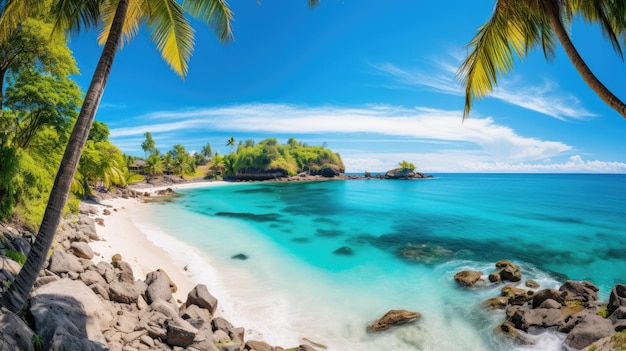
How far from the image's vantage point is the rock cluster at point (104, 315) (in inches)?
153

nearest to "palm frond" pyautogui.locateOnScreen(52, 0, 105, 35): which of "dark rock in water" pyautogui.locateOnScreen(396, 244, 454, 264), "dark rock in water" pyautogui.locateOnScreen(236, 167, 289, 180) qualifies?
"dark rock in water" pyautogui.locateOnScreen(396, 244, 454, 264)

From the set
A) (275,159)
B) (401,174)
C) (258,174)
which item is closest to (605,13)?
(258,174)

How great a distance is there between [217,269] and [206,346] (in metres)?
6.17

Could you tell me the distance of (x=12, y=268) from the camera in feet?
17.7

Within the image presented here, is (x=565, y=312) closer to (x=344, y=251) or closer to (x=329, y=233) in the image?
(x=344, y=251)

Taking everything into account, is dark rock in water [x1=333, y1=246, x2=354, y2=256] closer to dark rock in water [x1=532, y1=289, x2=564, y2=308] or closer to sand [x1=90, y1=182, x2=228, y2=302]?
sand [x1=90, y1=182, x2=228, y2=302]

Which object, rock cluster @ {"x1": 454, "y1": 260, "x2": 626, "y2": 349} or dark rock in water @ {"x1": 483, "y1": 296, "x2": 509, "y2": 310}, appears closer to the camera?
rock cluster @ {"x1": 454, "y1": 260, "x2": 626, "y2": 349}

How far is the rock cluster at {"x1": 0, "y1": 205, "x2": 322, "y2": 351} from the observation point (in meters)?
3.88

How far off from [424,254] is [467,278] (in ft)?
12.8

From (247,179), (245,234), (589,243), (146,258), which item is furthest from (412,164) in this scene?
(146,258)

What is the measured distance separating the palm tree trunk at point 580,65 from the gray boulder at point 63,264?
11.1 meters

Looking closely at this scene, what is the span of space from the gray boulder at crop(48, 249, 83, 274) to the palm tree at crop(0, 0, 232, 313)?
123 inches

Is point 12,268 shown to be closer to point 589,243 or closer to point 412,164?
point 589,243

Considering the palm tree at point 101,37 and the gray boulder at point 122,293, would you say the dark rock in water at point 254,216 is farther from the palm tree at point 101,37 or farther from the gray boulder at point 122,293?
the palm tree at point 101,37
